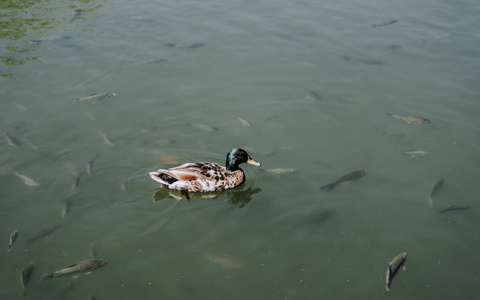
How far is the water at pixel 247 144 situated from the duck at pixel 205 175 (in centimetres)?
25

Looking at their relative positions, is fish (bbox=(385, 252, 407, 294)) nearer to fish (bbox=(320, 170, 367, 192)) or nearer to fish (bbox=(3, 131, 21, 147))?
fish (bbox=(320, 170, 367, 192))

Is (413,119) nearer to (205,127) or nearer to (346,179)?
(346,179)

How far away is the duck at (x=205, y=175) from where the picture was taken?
830 centimetres

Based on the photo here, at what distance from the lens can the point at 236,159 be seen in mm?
8633

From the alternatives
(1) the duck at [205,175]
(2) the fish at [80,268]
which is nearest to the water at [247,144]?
(2) the fish at [80,268]

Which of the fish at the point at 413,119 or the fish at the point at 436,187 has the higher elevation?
the fish at the point at 413,119

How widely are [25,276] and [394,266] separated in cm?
506

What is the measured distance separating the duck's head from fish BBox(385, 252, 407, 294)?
2.84 meters

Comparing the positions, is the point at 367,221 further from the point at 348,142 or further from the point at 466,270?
the point at 348,142

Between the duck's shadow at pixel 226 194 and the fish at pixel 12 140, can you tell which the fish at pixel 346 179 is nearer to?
the duck's shadow at pixel 226 194

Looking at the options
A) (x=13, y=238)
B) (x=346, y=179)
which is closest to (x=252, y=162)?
(x=346, y=179)

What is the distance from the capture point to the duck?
27.2 feet

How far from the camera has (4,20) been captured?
48.0 ft

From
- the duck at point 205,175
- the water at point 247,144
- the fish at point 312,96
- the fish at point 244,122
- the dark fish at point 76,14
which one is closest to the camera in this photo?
the water at point 247,144
